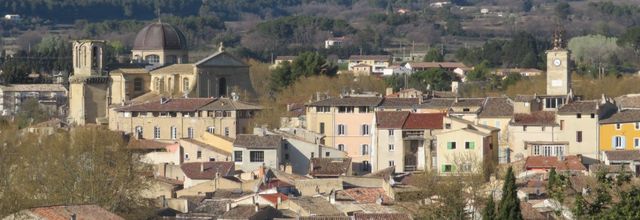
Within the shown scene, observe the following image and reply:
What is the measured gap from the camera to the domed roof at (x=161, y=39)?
8281 cm

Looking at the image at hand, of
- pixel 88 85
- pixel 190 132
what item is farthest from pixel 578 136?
pixel 88 85

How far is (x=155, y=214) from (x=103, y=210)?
4.61m

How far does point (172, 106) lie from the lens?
65.9 meters

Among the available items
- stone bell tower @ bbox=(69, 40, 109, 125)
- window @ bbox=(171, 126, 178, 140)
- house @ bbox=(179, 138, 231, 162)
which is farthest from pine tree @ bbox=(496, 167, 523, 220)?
stone bell tower @ bbox=(69, 40, 109, 125)

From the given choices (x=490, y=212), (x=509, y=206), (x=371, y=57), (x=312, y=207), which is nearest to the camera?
(x=509, y=206)

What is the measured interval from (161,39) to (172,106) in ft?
57.7

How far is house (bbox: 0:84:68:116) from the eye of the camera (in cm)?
9069

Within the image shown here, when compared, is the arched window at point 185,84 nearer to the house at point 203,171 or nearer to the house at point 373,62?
the house at point 203,171

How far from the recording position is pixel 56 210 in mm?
39125

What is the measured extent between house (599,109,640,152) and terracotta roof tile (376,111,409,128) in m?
5.07

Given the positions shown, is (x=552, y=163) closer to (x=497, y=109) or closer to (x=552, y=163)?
(x=552, y=163)

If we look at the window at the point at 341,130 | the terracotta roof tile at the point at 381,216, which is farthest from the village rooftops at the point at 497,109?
the terracotta roof tile at the point at 381,216

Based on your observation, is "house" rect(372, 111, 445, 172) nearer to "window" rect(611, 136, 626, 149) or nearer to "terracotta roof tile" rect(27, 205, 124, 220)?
"window" rect(611, 136, 626, 149)

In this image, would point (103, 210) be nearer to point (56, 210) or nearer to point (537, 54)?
point (56, 210)
